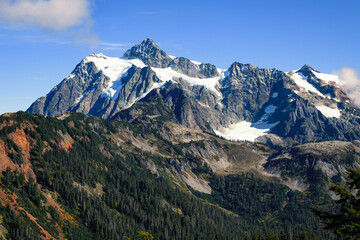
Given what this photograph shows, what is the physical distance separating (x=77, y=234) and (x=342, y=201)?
606 feet

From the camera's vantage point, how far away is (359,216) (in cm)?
3353

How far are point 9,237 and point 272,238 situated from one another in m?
129

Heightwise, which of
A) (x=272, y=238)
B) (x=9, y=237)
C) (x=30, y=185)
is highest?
(x=272, y=238)

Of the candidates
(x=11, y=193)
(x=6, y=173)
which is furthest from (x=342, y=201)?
(x=6, y=173)

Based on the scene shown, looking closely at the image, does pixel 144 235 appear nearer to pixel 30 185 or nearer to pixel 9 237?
pixel 9 237

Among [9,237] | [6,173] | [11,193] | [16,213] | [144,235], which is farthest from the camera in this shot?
[6,173]

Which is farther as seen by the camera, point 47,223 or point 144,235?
point 47,223

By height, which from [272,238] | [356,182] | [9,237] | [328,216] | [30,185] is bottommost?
[9,237]

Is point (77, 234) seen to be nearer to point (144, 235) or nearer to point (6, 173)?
point (6, 173)

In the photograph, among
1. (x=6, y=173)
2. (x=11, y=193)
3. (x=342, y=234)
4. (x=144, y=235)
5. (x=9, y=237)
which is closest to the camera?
(x=342, y=234)

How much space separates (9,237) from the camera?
14725cm

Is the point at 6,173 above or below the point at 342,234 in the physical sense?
above

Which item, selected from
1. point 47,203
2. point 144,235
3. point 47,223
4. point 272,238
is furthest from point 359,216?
point 47,203

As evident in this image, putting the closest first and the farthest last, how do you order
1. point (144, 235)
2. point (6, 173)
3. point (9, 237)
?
point (144, 235) < point (9, 237) < point (6, 173)
